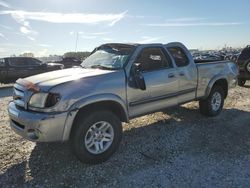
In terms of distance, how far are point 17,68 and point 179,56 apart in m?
11.2

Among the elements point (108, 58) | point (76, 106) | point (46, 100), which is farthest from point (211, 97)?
point (46, 100)

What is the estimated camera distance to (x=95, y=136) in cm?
447

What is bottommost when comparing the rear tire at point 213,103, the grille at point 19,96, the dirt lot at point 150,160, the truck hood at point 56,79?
the dirt lot at point 150,160

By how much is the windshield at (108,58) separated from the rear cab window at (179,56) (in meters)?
1.25

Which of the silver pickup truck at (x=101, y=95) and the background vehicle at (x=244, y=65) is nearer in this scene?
the silver pickup truck at (x=101, y=95)

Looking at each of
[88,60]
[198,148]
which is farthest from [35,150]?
[198,148]

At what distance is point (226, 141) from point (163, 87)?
5.20 ft

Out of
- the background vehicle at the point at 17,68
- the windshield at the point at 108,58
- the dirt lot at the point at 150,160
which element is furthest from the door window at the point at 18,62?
the windshield at the point at 108,58

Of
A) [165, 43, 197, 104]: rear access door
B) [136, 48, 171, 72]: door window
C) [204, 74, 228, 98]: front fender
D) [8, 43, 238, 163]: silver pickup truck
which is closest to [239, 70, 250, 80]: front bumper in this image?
[204, 74, 228, 98]: front fender

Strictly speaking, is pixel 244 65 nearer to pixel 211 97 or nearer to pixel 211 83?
pixel 211 97

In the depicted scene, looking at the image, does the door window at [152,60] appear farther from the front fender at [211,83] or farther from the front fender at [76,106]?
the front fender at [211,83]

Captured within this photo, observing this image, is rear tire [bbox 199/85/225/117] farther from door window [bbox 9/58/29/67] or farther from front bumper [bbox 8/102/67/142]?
door window [bbox 9/58/29/67]

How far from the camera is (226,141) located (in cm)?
544

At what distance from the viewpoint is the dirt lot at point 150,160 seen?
3980 millimetres
